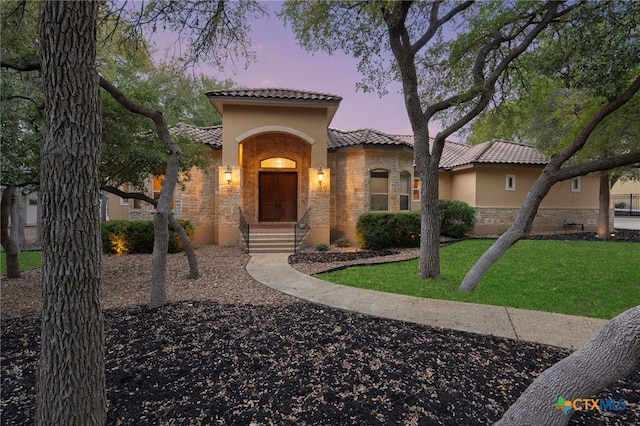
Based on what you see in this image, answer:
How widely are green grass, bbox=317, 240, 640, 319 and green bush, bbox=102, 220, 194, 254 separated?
25.0 ft

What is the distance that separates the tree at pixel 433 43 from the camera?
632 cm

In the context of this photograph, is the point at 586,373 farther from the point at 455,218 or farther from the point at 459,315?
the point at 455,218

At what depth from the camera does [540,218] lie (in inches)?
638

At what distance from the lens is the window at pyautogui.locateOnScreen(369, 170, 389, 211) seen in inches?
519

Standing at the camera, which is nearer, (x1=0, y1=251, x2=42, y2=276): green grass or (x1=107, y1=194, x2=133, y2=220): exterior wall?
(x1=0, y1=251, x2=42, y2=276): green grass

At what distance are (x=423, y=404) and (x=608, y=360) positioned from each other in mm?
1416

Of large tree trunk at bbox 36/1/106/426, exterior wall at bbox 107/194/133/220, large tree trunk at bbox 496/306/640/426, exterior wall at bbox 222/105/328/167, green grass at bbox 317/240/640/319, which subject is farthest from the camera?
exterior wall at bbox 107/194/133/220

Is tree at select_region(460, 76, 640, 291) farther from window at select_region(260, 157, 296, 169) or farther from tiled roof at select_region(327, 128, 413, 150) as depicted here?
window at select_region(260, 157, 296, 169)

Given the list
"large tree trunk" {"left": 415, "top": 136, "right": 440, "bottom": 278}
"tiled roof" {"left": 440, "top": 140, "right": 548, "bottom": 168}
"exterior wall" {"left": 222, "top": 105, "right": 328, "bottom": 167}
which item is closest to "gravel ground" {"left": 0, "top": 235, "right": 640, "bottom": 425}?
"large tree trunk" {"left": 415, "top": 136, "right": 440, "bottom": 278}

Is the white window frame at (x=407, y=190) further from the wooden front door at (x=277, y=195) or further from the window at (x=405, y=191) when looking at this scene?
the wooden front door at (x=277, y=195)

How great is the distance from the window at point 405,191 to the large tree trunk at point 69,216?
13.0m

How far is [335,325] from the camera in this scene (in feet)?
14.3

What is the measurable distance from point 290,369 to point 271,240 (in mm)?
8435

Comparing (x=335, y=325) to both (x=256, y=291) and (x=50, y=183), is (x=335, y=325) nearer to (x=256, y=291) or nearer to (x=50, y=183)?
(x=256, y=291)
